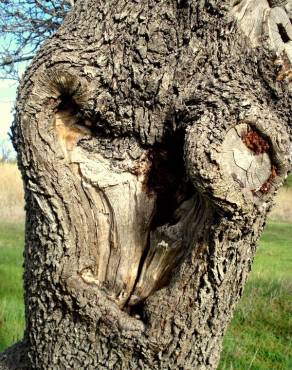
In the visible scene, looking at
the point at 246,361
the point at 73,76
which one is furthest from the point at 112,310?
the point at 246,361

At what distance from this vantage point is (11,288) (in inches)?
266

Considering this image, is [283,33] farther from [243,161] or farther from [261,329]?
[261,329]

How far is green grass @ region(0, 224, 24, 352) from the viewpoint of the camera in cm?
456

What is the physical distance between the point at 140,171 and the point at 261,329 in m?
3.32

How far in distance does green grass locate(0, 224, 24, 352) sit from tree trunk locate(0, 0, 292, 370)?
82.7 inches

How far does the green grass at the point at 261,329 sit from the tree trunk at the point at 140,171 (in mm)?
1855

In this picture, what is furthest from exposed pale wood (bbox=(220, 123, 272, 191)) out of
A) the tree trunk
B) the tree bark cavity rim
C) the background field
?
the background field

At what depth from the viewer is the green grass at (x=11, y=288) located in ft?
15.0

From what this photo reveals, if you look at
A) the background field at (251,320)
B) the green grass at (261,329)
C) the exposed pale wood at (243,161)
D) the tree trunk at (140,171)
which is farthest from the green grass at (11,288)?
the exposed pale wood at (243,161)

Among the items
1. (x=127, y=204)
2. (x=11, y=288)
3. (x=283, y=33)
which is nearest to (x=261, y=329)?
(x=11, y=288)

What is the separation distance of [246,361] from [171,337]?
86.4 inches

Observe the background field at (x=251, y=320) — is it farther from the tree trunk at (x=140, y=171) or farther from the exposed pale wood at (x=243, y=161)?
the exposed pale wood at (x=243, y=161)

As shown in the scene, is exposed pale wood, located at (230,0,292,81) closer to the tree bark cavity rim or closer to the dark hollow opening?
the dark hollow opening

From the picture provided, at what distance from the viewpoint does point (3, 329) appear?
464 centimetres
